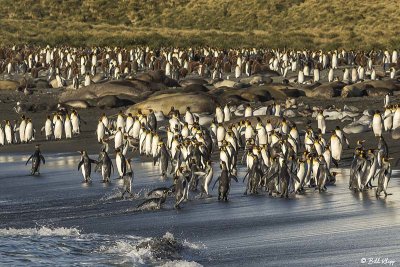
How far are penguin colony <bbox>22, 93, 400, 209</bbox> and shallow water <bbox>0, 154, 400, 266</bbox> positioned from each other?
275mm

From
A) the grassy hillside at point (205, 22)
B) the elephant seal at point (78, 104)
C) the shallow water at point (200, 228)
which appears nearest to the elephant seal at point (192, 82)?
the elephant seal at point (78, 104)

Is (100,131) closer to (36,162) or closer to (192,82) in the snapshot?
(36,162)

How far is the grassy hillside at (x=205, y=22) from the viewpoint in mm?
56531

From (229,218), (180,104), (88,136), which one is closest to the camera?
(229,218)

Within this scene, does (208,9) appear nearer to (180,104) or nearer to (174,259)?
(180,104)

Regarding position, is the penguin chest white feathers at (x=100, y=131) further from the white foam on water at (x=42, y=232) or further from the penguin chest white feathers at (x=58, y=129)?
the white foam on water at (x=42, y=232)

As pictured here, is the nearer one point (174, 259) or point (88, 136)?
point (174, 259)

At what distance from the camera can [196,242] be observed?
1181cm

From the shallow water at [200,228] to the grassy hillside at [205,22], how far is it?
38.7 meters

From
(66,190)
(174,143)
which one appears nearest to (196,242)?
(66,190)

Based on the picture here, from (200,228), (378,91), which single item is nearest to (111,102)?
(378,91)

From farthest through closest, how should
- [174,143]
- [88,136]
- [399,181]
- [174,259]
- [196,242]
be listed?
1. [88,136]
2. [174,143]
3. [399,181]
4. [196,242]
5. [174,259]

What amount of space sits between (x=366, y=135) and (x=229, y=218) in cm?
873

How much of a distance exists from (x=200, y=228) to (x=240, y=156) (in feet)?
23.3
